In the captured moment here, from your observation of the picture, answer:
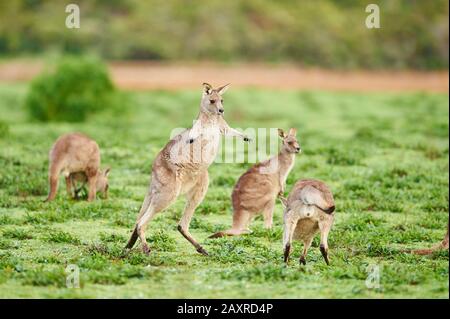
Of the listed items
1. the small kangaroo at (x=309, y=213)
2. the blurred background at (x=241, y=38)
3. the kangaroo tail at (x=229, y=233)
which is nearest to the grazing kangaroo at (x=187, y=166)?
the kangaroo tail at (x=229, y=233)

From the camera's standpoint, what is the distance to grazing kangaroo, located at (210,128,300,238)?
10.7 meters

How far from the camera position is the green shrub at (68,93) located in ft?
74.9

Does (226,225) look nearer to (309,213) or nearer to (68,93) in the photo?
(309,213)

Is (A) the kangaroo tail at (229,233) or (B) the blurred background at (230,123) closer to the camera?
(B) the blurred background at (230,123)

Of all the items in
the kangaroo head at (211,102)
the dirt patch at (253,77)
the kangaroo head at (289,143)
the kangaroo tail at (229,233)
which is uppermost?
the dirt patch at (253,77)

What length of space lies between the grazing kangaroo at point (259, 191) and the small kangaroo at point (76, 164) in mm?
2190

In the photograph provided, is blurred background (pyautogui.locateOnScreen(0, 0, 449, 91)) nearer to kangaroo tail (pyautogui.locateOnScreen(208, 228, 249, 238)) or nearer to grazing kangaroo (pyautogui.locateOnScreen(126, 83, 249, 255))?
kangaroo tail (pyautogui.locateOnScreen(208, 228, 249, 238))

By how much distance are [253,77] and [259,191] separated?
28463mm

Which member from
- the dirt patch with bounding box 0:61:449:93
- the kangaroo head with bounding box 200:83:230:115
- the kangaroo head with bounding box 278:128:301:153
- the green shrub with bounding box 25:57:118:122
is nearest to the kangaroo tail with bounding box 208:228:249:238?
the kangaroo head with bounding box 200:83:230:115

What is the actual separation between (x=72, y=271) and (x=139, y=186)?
16.4 ft

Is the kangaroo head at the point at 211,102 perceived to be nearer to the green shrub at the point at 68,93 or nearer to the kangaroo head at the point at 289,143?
the kangaroo head at the point at 289,143

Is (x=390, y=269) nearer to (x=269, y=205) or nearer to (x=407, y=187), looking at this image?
(x=269, y=205)
